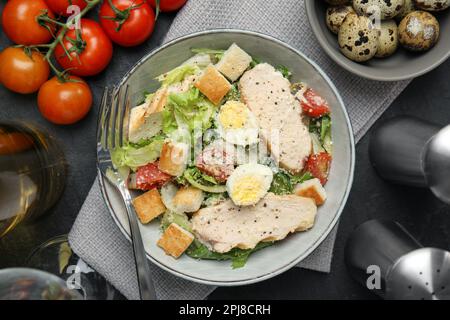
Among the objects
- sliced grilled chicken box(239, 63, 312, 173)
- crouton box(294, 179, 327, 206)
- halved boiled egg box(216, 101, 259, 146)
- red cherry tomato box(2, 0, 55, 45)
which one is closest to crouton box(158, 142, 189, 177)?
halved boiled egg box(216, 101, 259, 146)

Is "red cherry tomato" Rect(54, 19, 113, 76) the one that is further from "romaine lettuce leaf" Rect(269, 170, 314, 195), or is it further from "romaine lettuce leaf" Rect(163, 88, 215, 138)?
"romaine lettuce leaf" Rect(269, 170, 314, 195)

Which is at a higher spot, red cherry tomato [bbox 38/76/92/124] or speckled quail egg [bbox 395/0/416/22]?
speckled quail egg [bbox 395/0/416/22]

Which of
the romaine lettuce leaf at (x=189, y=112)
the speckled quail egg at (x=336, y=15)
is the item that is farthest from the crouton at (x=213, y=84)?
the speckled quail egg at (x=336, y=15)

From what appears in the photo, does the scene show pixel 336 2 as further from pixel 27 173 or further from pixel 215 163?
pixel 27 173

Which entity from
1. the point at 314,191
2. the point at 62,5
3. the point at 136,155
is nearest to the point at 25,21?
the point at 62,5

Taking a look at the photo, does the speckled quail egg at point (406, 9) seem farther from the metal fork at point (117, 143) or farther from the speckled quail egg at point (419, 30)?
the metal fork at point (117, 143)
